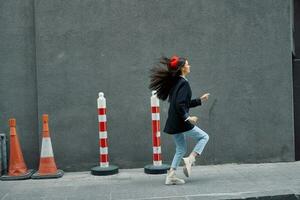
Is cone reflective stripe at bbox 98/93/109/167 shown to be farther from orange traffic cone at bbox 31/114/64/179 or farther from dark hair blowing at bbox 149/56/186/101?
dark hair blowing at bbox 149/56/186/101

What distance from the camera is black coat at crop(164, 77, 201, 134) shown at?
7184 millimetres

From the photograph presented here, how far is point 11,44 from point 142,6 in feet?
7.67

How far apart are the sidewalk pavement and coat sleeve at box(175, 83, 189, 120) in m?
1.04

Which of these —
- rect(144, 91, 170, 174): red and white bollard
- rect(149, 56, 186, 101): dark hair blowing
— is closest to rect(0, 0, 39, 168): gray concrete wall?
rect(144, 91, 170, 174): red and white bollard

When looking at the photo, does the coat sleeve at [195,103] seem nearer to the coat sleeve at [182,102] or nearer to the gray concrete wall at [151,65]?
the coat sleeve at [182,102]

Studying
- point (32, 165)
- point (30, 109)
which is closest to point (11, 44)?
point (30, 109)

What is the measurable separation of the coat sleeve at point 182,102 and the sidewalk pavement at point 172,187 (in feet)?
3.40

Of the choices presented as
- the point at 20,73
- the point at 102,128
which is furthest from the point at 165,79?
the point at 20,73

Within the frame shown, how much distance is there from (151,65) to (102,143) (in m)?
1.60

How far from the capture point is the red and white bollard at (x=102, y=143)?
27.6 feet

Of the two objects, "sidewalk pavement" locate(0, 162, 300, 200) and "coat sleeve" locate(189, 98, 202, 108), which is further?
"coat sleeve" locate(189, 98, 202, 108)

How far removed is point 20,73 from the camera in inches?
354

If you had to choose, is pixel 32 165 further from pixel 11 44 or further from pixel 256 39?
pixel 256 39

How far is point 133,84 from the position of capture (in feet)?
29.4
